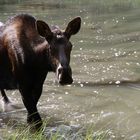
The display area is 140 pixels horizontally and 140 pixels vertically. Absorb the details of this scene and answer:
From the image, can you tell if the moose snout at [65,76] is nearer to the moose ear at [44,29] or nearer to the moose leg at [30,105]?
the moose ear at [44,29]

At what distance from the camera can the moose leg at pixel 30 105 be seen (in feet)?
26.3

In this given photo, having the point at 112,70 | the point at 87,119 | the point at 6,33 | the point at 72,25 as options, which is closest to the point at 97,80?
the point at 112,70

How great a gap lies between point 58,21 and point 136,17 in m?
3.90

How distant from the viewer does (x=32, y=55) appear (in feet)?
25.5

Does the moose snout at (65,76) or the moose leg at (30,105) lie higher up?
the moose snout at (65,76)

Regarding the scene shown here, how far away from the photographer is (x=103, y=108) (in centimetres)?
959

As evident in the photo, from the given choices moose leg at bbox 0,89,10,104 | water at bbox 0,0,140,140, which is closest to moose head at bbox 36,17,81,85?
water at bbox 0,0,140,140

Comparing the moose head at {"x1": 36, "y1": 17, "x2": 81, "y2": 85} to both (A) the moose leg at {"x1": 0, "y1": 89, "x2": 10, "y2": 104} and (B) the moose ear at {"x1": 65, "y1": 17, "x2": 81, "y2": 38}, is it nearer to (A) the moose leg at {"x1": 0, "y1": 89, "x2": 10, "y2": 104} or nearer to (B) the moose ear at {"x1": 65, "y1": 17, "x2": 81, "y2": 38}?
(B) the moose ear at {"x1": 65, "y1": 17, "x2": 81, "y2": 38}

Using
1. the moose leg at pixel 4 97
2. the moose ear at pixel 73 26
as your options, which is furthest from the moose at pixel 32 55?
the moose leg at pixel 4 97

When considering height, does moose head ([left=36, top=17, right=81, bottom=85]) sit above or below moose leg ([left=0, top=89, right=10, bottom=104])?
above

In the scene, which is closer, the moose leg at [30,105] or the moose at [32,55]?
the moose at [32,55]

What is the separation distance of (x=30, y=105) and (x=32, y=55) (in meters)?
0.85

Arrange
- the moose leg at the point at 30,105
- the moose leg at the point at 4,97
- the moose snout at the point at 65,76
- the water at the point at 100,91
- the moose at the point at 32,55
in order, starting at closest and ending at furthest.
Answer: the moose snout at the point at 65,76
the moose at the point at 32,55
the moose leg at the point at 30,105
the water at the point at 100,91
the moose leg at the point at 4,97

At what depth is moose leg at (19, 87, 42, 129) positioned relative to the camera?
802 cm
